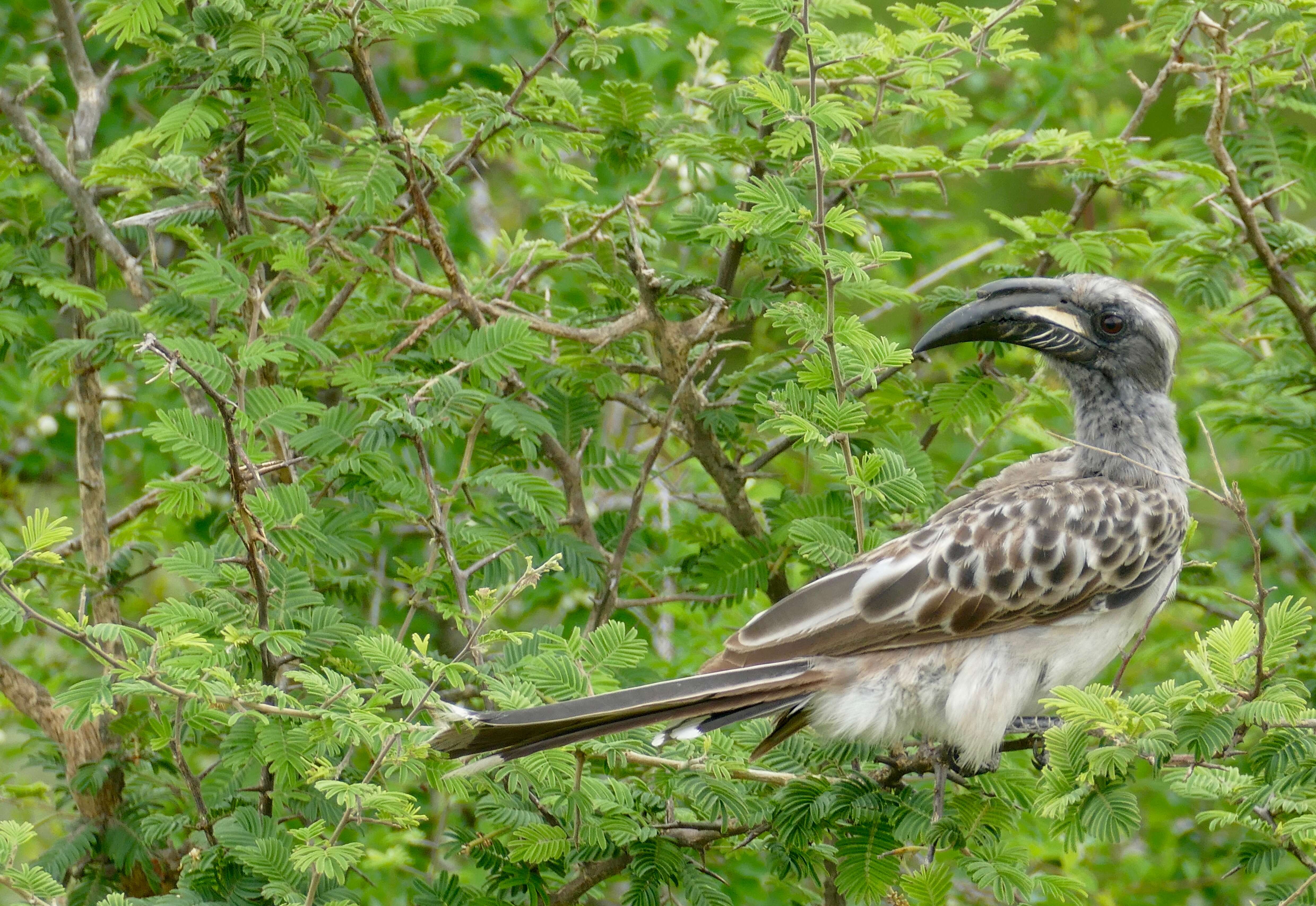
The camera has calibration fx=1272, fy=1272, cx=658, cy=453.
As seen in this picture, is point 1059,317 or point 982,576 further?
point 1059,317

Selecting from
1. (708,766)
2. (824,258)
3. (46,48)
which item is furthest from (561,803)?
(46,48)

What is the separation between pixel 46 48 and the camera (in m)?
5.82

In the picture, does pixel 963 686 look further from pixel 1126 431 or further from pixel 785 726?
pixel 1126 431

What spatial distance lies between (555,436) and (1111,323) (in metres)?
1.86

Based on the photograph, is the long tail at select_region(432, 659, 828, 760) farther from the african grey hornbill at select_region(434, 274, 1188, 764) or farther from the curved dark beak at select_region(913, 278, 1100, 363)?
the curved dark beak at select_region(913, 278, 1100, 363)

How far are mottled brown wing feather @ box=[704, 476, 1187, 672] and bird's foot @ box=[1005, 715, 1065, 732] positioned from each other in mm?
274

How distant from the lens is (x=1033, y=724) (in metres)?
3.60

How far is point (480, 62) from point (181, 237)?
1.99m

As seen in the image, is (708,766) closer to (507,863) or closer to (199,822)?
(507,863)

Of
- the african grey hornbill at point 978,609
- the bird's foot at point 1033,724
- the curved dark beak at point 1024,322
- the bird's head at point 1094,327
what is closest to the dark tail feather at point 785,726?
the african grey hornbill at point 978,609

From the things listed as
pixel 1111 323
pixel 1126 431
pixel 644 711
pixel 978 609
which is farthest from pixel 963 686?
pixel 1111 323

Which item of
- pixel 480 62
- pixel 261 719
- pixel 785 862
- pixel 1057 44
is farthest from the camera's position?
pixel 1057 44

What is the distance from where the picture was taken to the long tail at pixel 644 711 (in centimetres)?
272

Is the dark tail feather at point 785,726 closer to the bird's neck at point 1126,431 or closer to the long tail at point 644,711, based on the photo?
the long tail at point 644,711
